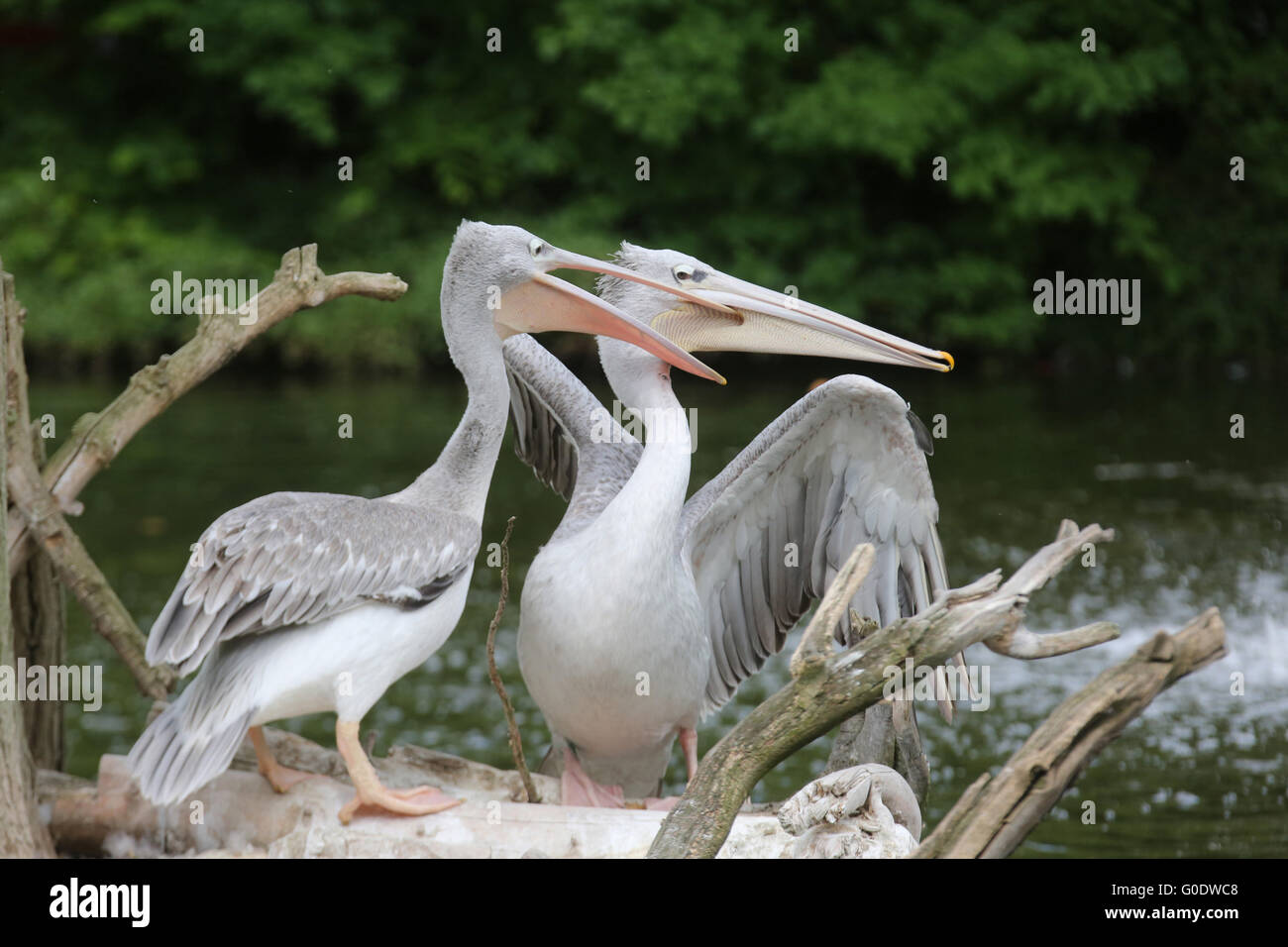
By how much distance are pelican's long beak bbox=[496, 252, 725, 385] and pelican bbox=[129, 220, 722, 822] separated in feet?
0.08

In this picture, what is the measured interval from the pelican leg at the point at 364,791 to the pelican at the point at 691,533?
1.43 ft

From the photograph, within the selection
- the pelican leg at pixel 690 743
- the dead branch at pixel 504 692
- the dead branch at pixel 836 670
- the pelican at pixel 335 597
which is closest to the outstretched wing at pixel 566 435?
the dead branch at pixel 504 692

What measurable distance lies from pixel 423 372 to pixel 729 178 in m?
3.17

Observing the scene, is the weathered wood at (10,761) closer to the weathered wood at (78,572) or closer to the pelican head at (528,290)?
the weathered wood at (78,572)

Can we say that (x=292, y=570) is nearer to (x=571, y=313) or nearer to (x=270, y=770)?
(x=270, y=770)

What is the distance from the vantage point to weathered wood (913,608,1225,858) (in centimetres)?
242

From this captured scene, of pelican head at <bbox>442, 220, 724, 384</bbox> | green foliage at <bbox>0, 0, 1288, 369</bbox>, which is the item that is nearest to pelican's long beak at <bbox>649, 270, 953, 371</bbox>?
pelican head at <bbox>442, 220, 724, 384</bbox>

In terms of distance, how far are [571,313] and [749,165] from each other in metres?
10.6

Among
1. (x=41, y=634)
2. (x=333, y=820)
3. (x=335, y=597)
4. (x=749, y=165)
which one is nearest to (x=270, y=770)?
(x=333, y=820)

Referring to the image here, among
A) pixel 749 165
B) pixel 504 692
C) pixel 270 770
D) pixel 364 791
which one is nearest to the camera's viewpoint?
pixel 364 791

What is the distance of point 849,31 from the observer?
14.4m

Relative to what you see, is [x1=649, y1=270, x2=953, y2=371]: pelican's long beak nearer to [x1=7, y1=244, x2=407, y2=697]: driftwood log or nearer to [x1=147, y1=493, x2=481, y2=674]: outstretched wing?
[x1=7, y1=244, x2=407, y2=697]: driftwood log

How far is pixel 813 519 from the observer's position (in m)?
3.62

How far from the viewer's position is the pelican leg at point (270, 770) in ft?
10.3
